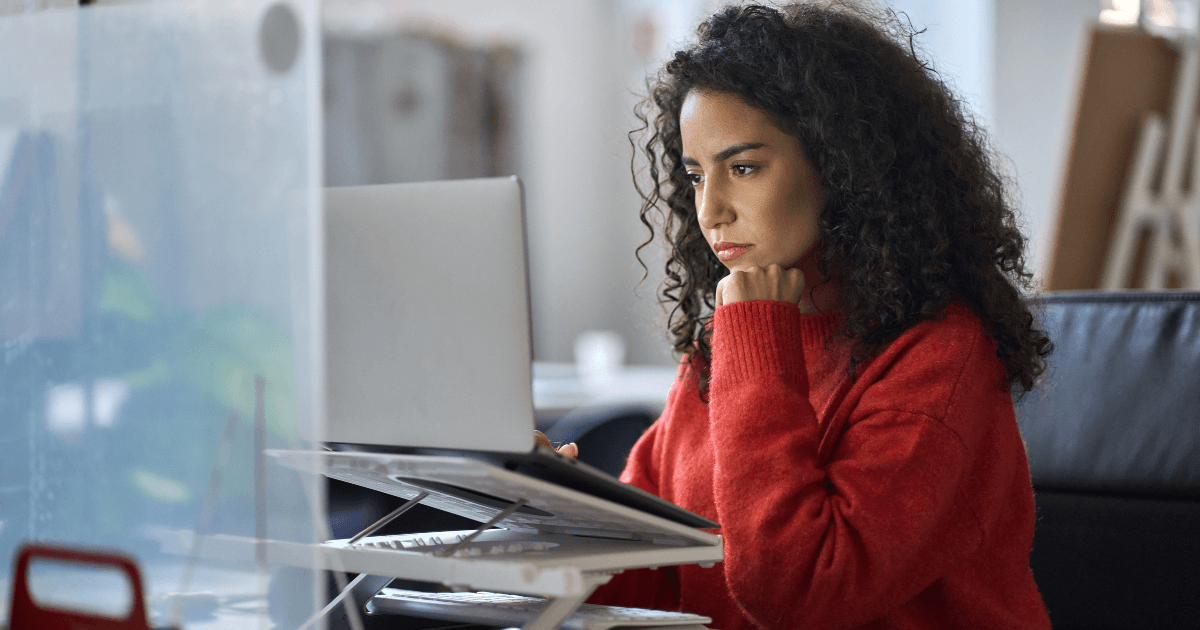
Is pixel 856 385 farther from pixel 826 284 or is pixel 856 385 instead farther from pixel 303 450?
pixel 303 450

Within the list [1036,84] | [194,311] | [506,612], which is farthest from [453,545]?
[1036,84]

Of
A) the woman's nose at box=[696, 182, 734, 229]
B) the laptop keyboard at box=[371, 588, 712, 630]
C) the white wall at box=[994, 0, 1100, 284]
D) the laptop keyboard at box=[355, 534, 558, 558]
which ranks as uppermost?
the white wall at box=[994, 0, 1100, 284]

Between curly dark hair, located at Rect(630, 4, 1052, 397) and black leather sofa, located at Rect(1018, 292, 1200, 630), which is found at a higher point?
curly dark hair, located at Rect(630, 4, 1052, 397)

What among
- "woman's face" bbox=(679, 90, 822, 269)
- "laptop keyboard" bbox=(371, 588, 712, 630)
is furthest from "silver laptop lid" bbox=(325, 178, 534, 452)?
"woman's face" bbox=(679, 90, 822, 269)

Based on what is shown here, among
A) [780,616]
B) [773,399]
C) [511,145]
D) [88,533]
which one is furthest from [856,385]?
[511,145]

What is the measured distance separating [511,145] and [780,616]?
3.22 meters

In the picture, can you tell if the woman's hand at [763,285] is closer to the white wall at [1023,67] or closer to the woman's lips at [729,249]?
the woman's lips at [729,249]

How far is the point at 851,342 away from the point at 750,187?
0.20m

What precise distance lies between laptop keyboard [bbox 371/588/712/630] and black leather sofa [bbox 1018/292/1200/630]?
0.59m

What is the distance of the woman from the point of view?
0.86 metres

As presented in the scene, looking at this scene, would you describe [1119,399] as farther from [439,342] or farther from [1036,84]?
[1036,84]

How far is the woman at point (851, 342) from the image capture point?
2.82 ft

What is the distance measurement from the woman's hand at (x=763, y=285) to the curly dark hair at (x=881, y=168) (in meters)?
0.07

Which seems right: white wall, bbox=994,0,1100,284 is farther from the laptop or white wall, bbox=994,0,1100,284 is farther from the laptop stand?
the laptop
